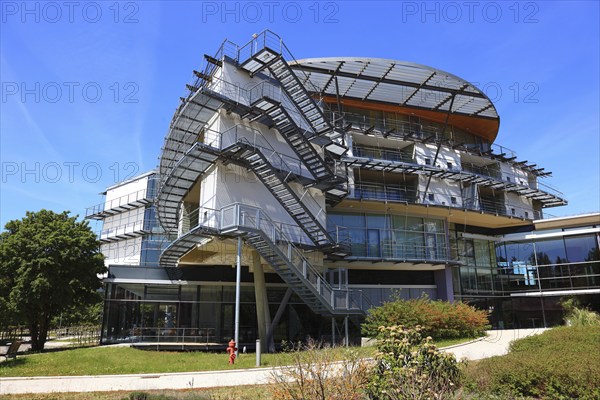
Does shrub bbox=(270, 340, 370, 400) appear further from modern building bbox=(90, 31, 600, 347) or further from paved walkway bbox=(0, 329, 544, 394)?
modern building bbox=(90, 31, 600, 347)

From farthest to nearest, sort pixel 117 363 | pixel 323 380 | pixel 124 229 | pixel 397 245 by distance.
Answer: pixel 124 229 < pixel 397 245 < pixel 117 363 < pixel 323 380

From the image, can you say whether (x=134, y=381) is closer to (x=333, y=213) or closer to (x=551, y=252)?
(x=333, y=213)

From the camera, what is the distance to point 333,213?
29.1m

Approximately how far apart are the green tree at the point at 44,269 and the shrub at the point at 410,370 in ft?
66.8

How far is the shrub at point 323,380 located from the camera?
7.54m

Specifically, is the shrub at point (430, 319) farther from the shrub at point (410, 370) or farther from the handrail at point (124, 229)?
the handrail at point (124, 229)

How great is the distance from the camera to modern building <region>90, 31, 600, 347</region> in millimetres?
21594

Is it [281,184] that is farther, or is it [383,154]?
[383,154]

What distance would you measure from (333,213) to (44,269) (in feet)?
54.5

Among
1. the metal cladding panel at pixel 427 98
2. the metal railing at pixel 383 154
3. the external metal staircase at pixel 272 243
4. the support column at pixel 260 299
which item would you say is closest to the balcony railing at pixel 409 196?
the metal railing at pixel 383 154

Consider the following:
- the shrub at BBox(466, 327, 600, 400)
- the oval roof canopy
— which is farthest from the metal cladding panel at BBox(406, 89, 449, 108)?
the shrub at BBox(466, 327, 600, 400)

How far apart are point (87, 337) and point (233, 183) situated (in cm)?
1900

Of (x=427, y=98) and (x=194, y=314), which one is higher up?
(x=427, y=98)

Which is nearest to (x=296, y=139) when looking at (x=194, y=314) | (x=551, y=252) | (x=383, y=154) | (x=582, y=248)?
(x=383, y=154)
